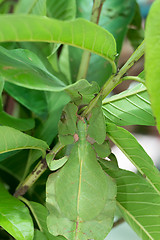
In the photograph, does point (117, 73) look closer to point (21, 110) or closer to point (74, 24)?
point (74, 24)

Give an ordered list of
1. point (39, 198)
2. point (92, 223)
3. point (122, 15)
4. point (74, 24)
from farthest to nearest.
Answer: point (122, 15), point (39, 198), point (92, 223), point (74, 24)

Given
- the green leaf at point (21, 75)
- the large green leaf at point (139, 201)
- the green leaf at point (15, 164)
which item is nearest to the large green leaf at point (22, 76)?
the green leaf at point (21, 75)

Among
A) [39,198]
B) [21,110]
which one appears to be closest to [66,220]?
[39,198]

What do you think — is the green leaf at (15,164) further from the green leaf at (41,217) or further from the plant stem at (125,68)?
the plant stem at (125,68)

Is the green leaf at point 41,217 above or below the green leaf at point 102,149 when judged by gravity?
below

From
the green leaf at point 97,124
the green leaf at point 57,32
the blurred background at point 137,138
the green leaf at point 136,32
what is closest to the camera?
the green leaf at point 57,32

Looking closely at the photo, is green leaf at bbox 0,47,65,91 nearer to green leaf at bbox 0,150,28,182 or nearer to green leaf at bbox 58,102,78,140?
green leaf at bbox 58,102,78,140

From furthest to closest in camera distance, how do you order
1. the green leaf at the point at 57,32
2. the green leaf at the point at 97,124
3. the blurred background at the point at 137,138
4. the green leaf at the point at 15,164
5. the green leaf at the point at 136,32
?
the green leaf at the point at 136,32 < the green leaf at the point at 15,164 < the blurred background at the point at 137,138 < the green leaf at the point at 97,124 < the green leaf at the point at 57,32
